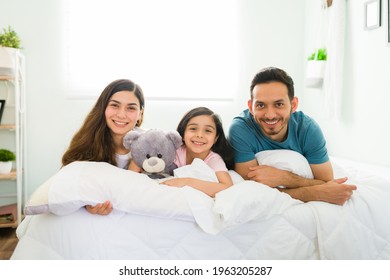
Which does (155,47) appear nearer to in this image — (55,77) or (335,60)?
(55,77)

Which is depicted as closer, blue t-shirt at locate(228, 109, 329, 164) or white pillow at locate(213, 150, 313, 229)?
white pillow at locate(213, 150, 313, 229)

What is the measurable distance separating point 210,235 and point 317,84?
1557 millimetres

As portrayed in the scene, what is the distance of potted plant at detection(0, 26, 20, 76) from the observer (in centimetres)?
191

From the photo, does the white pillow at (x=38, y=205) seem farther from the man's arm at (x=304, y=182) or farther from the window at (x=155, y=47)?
the window at (x=155, y=47)

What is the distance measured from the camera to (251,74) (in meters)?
2.48

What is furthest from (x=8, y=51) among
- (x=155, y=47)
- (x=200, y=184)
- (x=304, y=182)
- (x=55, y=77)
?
(x=304, y=182)

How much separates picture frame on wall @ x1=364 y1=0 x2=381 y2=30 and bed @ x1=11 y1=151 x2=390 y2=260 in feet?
3.46

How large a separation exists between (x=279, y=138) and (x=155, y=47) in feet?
4.71

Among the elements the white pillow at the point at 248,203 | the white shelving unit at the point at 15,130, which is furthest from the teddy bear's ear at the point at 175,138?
the white shelving unit at the point at 15,130

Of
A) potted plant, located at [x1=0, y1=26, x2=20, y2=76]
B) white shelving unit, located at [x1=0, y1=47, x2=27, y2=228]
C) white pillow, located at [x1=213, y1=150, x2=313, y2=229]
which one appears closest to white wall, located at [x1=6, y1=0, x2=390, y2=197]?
white shelving unit, located at [x1=0, y1=47, x2=27, y2=228]

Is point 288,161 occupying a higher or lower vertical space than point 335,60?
lower

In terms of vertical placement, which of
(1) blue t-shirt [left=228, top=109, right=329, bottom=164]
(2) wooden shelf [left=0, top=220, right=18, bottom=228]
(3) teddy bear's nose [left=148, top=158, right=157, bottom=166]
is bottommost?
(2) wooden shelf [left=0, top=220, right=18, bottom=228]

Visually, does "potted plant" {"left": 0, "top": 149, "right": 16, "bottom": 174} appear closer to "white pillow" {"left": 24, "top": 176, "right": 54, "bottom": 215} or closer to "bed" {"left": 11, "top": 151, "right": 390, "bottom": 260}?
"bed" {"left": 11, "top": 151, "right": 390, "bottom": 260}
